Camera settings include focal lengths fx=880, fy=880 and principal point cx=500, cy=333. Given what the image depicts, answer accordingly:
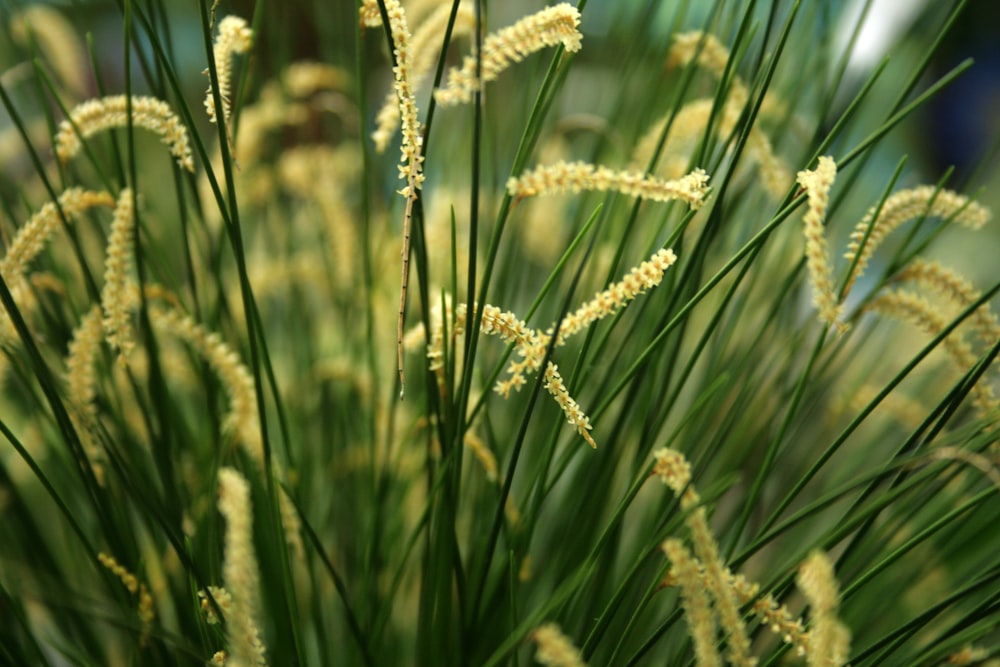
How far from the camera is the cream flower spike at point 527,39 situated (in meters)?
0.27

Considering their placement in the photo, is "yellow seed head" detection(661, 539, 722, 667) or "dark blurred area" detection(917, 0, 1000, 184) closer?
"yellow seed head" detection(661, 539, 722, 667)

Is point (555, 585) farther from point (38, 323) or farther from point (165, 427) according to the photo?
point (38, 323)

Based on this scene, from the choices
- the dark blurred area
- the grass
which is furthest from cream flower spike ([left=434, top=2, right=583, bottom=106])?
the dark blurred area

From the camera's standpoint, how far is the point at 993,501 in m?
0.41

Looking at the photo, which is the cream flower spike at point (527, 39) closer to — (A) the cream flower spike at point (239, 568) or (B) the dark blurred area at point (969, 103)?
(A) the cream flower spike at point (239, 568)

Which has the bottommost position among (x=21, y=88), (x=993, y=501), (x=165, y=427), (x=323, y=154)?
(x=993, y=501)

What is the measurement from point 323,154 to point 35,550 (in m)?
0.35

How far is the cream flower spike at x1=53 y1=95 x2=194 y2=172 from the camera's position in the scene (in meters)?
0.31

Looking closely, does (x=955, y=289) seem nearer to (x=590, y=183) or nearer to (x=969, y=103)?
(x=590, y=183)

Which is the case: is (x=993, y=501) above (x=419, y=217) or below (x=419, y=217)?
below

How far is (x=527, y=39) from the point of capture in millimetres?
281

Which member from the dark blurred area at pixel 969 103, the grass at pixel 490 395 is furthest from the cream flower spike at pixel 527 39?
the dark blurred area at pixel 969 103

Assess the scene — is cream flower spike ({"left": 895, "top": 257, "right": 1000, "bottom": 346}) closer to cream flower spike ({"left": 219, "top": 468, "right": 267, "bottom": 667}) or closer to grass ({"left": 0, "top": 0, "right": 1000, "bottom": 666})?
grass ({"left": 0, "top": 0, "right": 1000, "bottom": 666})

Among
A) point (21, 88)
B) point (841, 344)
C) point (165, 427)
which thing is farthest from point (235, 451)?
point (21, 88)
